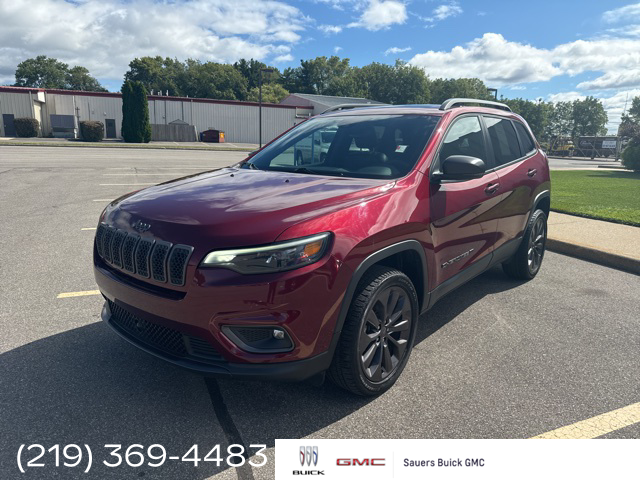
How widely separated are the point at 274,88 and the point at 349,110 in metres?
79.1

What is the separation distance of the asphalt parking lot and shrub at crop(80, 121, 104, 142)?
117 ft

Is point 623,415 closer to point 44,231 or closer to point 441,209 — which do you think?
point 441,209

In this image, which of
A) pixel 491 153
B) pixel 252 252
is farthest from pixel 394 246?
pixel 491 153

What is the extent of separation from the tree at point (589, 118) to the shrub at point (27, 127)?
12270cm

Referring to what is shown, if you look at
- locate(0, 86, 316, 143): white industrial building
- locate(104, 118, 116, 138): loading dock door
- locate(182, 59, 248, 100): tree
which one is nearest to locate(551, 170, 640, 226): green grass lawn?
locate(0, 86, 316, 143): white industrial building

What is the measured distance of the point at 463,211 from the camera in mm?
3525

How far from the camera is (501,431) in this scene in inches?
100

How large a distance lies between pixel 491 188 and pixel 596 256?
3.08 metres

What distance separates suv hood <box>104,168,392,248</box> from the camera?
230cm

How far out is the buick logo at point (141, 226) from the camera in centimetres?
251

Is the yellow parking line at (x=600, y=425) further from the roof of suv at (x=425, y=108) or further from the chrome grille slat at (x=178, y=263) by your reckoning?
the roof of suv at (x=425, y=108)

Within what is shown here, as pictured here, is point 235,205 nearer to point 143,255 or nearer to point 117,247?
point 143,255

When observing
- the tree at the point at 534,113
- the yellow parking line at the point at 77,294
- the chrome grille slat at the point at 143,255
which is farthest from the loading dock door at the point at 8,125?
the tree at the point at 534,113

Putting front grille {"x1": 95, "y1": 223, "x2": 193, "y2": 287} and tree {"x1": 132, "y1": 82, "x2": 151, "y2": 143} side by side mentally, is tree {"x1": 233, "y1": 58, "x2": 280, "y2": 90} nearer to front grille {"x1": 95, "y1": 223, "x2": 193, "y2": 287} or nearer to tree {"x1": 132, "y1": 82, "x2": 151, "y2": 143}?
tree {"x1": 132, "y1": 82, "x2": 151, "y2": 143}
